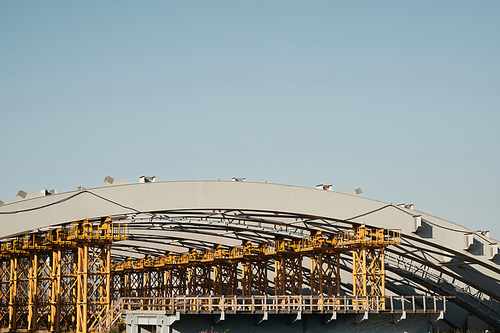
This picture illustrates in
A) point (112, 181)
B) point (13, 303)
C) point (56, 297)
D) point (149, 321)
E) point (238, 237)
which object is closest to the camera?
point (149, 321)

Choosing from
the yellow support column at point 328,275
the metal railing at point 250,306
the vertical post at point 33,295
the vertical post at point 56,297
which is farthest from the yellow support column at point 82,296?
the yellow support column at point 328,275

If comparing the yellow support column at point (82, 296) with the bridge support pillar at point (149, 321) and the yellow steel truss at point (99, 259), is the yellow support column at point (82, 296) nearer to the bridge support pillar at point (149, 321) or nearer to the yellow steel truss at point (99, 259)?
the yellow steel truss at point (99, 259)

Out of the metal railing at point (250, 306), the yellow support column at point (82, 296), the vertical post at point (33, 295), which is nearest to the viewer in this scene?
the metal railing at point (250, 306)

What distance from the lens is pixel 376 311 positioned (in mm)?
34438

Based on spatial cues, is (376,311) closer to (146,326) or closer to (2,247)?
(146,326)

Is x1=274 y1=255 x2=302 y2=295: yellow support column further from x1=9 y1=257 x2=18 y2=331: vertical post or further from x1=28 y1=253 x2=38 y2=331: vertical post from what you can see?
x1=9 y1=257 x2=18 y2=331: vertical post

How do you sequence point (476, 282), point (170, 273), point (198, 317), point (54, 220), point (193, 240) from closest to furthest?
point (198, 317) < point (54, 220) < point (476, 282) < point (193, 240) < point (170, 273)

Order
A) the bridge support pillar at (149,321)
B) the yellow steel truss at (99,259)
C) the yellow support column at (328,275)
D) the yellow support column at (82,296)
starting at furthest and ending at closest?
1. the yellow support column at (328,275)
2. the yellow steel truss at (99,259)
3. the yellow support column at (82,296)
4. the bridge support pillar at (149,321)

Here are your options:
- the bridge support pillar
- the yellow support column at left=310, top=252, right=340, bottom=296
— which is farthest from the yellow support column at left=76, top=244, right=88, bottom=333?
the yellow support column at left=310, top=252, right=340, bottom=296

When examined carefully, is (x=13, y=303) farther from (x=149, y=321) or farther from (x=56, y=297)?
(x=149, y=321)

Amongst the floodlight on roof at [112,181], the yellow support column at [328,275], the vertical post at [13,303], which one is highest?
the floodlight on roof at [112,181]

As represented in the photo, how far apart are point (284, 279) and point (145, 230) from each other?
458 inches

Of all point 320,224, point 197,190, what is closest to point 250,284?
point 320,224

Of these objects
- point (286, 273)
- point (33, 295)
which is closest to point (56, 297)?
point (33, 295)
